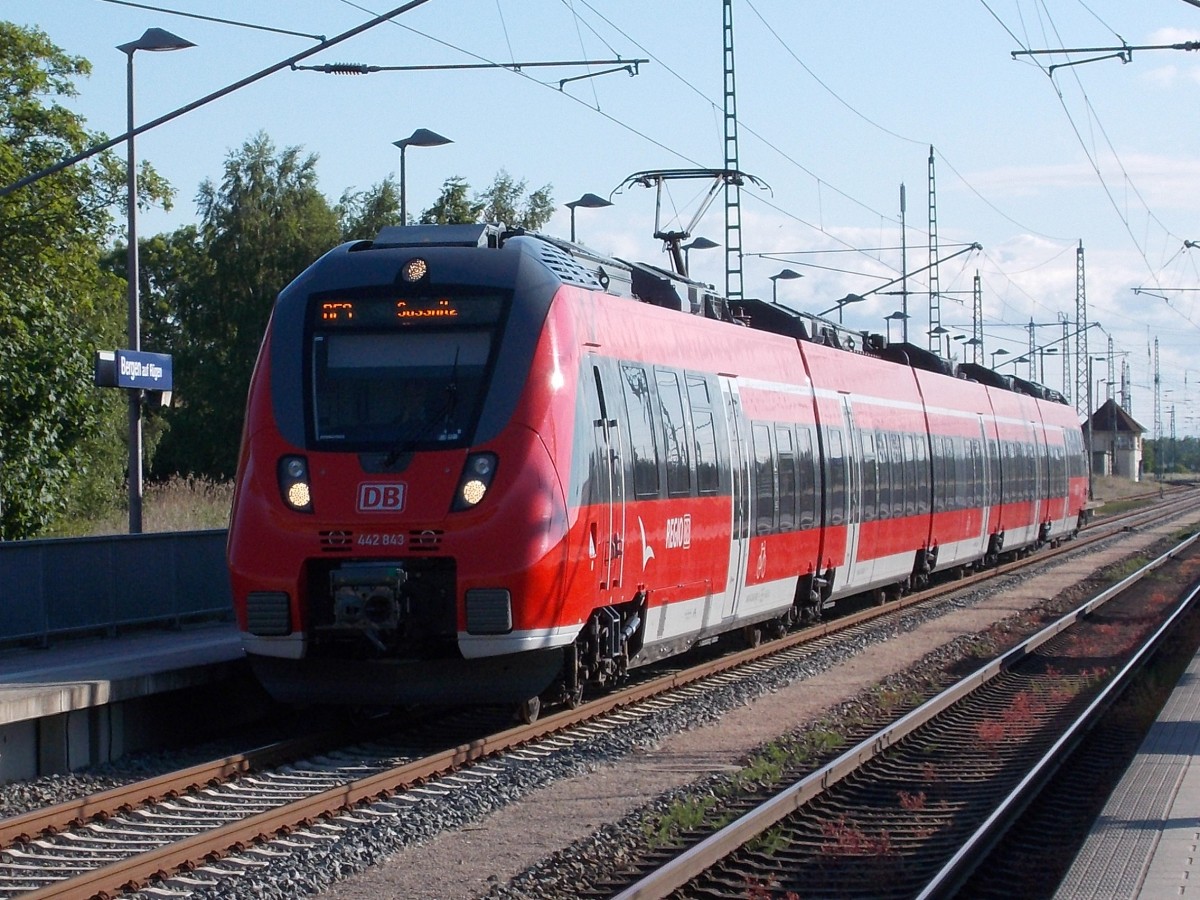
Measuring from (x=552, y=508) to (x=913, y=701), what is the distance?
4827 mm

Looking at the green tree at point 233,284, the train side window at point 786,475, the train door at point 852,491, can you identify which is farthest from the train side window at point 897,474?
the green tree at point 233,284

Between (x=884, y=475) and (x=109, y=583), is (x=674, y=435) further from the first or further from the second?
(x=884, y=475)

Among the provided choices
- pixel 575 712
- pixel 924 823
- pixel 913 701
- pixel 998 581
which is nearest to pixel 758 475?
pixel 913 701

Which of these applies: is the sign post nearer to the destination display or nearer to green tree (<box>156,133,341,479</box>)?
the destination display

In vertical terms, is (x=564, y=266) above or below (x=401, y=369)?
above

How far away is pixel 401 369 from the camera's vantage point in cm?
1188

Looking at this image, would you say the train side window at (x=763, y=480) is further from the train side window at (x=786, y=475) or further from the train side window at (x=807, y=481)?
the train side window at (x=807, y=481)

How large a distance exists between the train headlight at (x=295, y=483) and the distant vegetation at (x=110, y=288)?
709cm

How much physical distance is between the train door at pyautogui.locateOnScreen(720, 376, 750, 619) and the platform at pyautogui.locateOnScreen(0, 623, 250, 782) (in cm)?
470

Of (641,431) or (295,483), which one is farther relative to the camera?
(641,431)

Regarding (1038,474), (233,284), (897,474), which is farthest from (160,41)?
(233,284)

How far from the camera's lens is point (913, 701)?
14.7m

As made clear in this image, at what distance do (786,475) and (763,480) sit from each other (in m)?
0.97

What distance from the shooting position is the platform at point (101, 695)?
10797 millimetres
